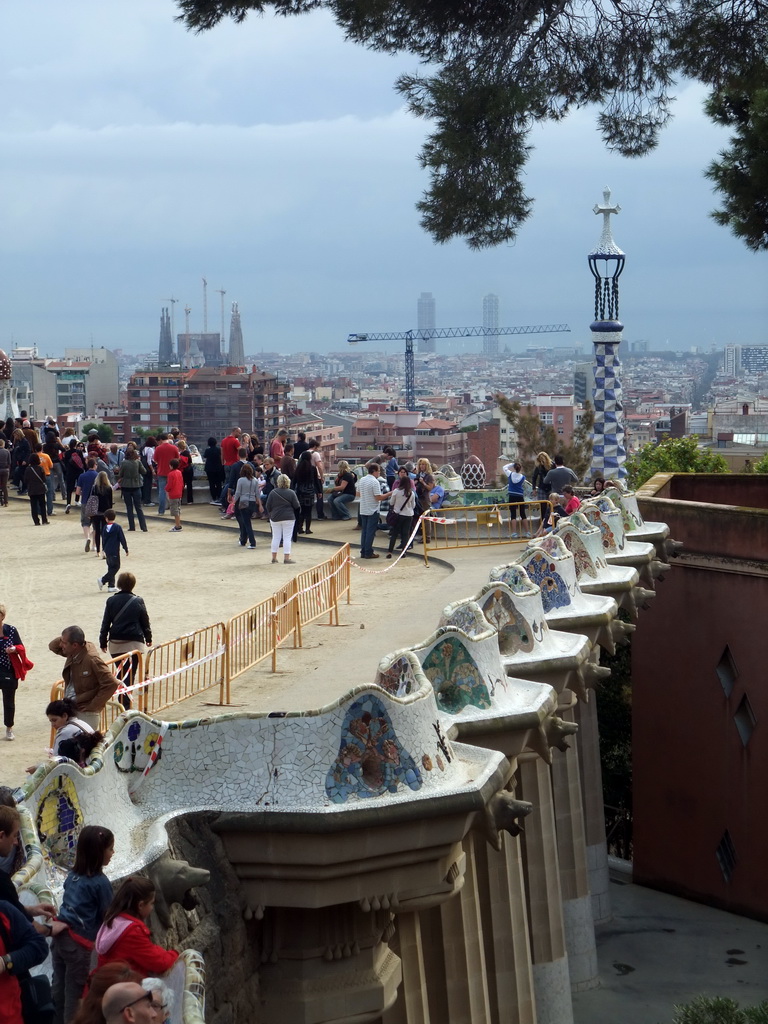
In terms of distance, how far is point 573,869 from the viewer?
648 inches

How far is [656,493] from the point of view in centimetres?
2198

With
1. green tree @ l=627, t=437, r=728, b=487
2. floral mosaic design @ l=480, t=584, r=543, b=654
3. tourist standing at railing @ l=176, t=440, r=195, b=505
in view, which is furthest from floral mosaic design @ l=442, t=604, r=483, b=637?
green tree @ l=627, t=437, r=728, b=487

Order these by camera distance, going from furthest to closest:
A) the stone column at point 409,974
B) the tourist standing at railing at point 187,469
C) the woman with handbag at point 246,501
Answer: the tourist standing at railing at point 187,469, the woman with handbag at point 246,501, the stone column at point 409,974

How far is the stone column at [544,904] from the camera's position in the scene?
44.7 ft

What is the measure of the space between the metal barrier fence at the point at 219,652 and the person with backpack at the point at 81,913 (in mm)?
4093

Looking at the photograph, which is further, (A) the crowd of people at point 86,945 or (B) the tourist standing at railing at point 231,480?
(B) the tourist standing at railing at point 231,480

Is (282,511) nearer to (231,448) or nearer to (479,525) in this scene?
(479,525)

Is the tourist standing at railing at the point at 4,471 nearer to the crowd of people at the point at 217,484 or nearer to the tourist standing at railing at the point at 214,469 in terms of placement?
the crowd of people at the point at 217,484

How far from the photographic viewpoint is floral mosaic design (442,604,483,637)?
1079 centimetres

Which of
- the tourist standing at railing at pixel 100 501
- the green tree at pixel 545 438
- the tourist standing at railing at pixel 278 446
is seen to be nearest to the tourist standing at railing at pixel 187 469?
the tourist standing at railing at pixel 278 446

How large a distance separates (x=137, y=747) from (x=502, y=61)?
10.1m

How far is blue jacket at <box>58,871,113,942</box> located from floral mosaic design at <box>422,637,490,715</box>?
13.7 ft

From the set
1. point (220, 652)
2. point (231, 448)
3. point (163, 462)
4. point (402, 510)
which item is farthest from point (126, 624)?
point (231, 448)

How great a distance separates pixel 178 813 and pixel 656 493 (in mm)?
15077
